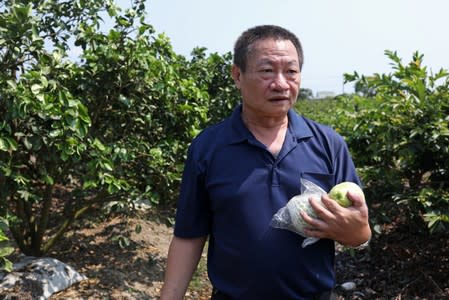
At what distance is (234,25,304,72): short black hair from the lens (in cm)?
171

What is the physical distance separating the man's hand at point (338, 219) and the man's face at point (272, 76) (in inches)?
14.9

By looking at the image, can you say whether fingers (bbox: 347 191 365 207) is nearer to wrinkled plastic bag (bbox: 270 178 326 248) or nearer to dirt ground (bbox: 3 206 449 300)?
wrinkled plastic bag (bbox: 270 178 326 248)

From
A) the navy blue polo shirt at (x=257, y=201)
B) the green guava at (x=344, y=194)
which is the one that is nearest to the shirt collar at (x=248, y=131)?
the navy blue polo shirt at (x=257, y=201)

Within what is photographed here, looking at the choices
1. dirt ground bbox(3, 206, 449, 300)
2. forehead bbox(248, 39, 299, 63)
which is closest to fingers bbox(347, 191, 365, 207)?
forehead bbox(248, 39, 299, 63)

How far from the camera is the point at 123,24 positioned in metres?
3.71

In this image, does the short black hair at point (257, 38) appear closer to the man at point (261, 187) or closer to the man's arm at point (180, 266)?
the man at point (261, 187)

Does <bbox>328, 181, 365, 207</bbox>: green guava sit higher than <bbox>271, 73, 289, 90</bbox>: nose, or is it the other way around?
<bbox>271, 73, 289, 90</bbox>: nose

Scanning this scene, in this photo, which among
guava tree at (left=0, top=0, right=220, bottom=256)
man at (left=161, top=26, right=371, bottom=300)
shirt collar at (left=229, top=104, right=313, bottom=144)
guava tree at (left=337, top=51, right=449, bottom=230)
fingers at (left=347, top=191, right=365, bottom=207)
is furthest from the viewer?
guava tree at (left=337, top=51, right=449, bottom=230)

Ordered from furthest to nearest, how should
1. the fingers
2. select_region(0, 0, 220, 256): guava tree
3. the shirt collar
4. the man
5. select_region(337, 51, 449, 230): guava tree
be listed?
1. select_region(337, 51, 449, 230): guava tree
2. select_region(0, 0, 220, 256): guava tree
3. the shirt collar
4. the man
5. the fingers

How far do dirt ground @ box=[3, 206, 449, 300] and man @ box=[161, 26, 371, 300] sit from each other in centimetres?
216

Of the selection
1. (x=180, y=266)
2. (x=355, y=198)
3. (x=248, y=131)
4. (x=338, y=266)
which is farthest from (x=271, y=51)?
(x=338, y=266)

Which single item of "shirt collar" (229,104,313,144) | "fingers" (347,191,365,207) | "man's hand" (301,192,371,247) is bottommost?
"man's hand" (301,192,371,247)

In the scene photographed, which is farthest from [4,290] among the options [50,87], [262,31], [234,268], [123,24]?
[262,31]

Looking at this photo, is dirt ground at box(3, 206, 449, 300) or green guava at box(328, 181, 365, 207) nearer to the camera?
green guava at box(328, 181, 365, 207)
